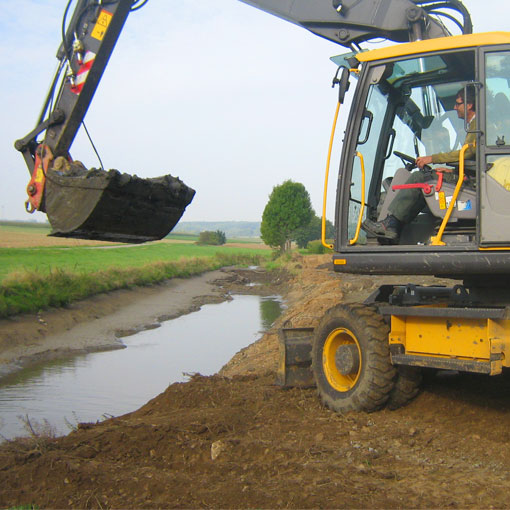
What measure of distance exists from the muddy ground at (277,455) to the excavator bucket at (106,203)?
178 centimetres

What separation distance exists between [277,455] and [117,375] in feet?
23.1

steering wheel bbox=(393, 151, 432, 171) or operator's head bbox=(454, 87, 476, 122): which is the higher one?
operator's head bbox=(454, 87, 476, 122)

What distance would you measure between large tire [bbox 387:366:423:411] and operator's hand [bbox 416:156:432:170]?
183 cm

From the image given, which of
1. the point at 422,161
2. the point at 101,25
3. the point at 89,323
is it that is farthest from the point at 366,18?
the point at 89,323

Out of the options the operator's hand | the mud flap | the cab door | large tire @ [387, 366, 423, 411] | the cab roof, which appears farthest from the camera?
the mud flap

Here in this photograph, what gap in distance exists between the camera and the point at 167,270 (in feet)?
108

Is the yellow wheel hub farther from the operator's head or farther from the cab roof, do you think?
the cab roof

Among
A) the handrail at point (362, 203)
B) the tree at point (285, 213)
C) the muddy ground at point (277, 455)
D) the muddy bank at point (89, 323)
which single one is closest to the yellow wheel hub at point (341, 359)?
the muddy ground at point (277, 455)

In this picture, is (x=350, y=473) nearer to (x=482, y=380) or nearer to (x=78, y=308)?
(x=482, y=380)

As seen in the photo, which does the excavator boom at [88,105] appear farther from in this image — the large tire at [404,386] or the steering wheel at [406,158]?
the large tire at [404,386]

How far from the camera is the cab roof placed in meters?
5.18

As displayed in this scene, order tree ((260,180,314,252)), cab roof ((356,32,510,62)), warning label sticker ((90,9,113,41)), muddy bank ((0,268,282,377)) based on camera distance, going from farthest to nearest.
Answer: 1. tree ((260,180,314,252))
2. muddy bank ((0,268,282,377))
3. warning label sticker ((90,9,113,41))
4. cab roof ((356,32,510,62))

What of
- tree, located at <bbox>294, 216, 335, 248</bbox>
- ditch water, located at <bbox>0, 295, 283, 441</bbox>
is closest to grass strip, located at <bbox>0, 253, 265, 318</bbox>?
ditch water, located at <bbox>0, 295, 283, 441</bbox>

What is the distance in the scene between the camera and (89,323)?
17.3m
